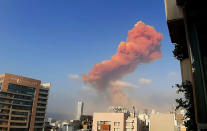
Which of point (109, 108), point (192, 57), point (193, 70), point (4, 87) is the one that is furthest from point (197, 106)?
point (4, 87)

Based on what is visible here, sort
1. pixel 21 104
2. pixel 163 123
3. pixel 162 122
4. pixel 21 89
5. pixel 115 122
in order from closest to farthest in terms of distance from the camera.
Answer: pixel 163 123, pixel 162 122, pixel 115 122, pixel 21 104, pixel 21 89

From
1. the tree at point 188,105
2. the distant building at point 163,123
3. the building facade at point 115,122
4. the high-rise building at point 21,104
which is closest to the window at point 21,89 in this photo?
the high-rise building at point 21,104

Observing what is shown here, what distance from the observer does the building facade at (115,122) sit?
3076 inches

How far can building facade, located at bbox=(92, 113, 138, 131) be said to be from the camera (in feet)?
256

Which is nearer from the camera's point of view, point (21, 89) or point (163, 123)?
point (163, 123)

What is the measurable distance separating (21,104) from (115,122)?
56773 millimetres

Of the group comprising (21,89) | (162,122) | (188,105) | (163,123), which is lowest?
(163,123)

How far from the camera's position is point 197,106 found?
8.48m

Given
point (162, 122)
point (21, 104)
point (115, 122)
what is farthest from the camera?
point (21, 104)

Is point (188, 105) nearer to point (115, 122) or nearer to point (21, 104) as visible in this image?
point (115, 122)

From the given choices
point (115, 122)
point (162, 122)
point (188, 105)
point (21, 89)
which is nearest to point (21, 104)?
point (21, 89)

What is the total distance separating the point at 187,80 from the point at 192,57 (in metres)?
2.42

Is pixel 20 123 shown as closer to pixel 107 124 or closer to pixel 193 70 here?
pixel 107 124

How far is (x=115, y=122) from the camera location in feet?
261
